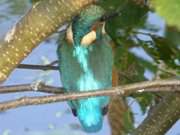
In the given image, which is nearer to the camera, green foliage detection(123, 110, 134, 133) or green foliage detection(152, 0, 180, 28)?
green foliage detection(152, 0, 180, 28)

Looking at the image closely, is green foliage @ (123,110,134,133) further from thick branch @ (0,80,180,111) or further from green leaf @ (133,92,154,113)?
Answer: thick branch @ (0,80,180,111)

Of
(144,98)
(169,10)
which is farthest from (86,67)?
(169,10)

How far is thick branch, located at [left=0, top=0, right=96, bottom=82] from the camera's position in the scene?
43cm

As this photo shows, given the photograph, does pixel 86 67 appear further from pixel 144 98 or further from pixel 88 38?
pixel 144 98

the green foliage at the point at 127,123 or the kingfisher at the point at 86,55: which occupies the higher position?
the kingfisher at the point at 86,55

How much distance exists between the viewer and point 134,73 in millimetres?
749

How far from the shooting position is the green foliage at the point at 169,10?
26cm

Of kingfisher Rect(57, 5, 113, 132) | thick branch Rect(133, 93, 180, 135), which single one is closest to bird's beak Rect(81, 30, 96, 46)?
kingfisher Rect(57, 5, 113, 132)

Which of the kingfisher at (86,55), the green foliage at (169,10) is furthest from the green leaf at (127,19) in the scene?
the green foliage at (169,10)

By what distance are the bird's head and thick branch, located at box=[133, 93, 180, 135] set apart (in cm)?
11

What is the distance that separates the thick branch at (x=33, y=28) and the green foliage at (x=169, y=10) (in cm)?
16

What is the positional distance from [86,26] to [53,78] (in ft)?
3.91

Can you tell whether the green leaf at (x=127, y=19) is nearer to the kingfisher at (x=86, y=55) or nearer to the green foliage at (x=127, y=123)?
the kingfisher at (x=86, y=55)

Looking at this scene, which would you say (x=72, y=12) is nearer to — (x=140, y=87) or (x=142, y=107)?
(x=140, y=87)
